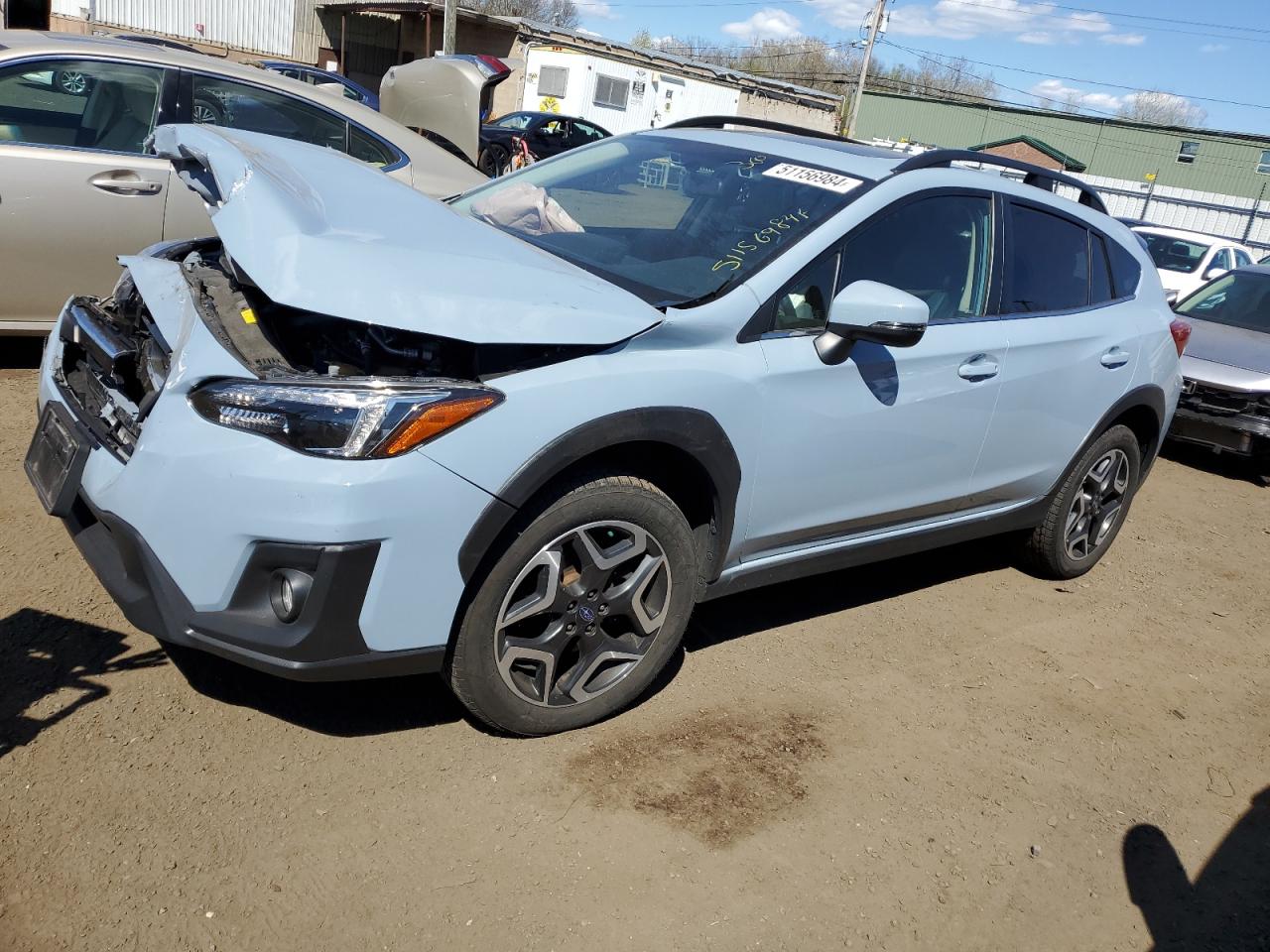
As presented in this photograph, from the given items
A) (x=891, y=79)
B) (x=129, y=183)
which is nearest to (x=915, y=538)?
(x=129, y=183)

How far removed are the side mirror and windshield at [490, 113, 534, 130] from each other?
802 inches

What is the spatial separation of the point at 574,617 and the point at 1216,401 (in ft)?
21.2

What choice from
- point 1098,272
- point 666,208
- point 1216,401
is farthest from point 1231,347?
point 666,208

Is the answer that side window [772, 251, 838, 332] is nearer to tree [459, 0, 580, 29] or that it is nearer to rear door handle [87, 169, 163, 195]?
rear door handle [87, 169, 163, 195]

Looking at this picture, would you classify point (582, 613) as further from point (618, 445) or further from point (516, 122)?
point (516, 122)

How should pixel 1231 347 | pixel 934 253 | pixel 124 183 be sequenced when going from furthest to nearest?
pixel 1231 347 < pixel 124 183 < pixel 934 253

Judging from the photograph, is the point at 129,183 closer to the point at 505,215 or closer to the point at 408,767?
the point at 505,215

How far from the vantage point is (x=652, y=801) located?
2.98 m

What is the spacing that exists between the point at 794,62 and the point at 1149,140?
113ft

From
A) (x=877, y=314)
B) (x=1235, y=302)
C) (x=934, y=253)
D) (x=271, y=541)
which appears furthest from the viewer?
(x=1235, y=302)

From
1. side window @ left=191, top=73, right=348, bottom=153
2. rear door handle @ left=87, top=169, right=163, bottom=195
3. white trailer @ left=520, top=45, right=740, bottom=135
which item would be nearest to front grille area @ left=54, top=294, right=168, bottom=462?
rear door handle @ left=87, top=169, right=163, bottom=195

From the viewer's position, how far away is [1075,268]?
453cm

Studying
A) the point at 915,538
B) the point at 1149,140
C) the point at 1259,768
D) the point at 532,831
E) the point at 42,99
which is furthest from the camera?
the point at 1149,140

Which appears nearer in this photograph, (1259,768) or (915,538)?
(1259,768)
